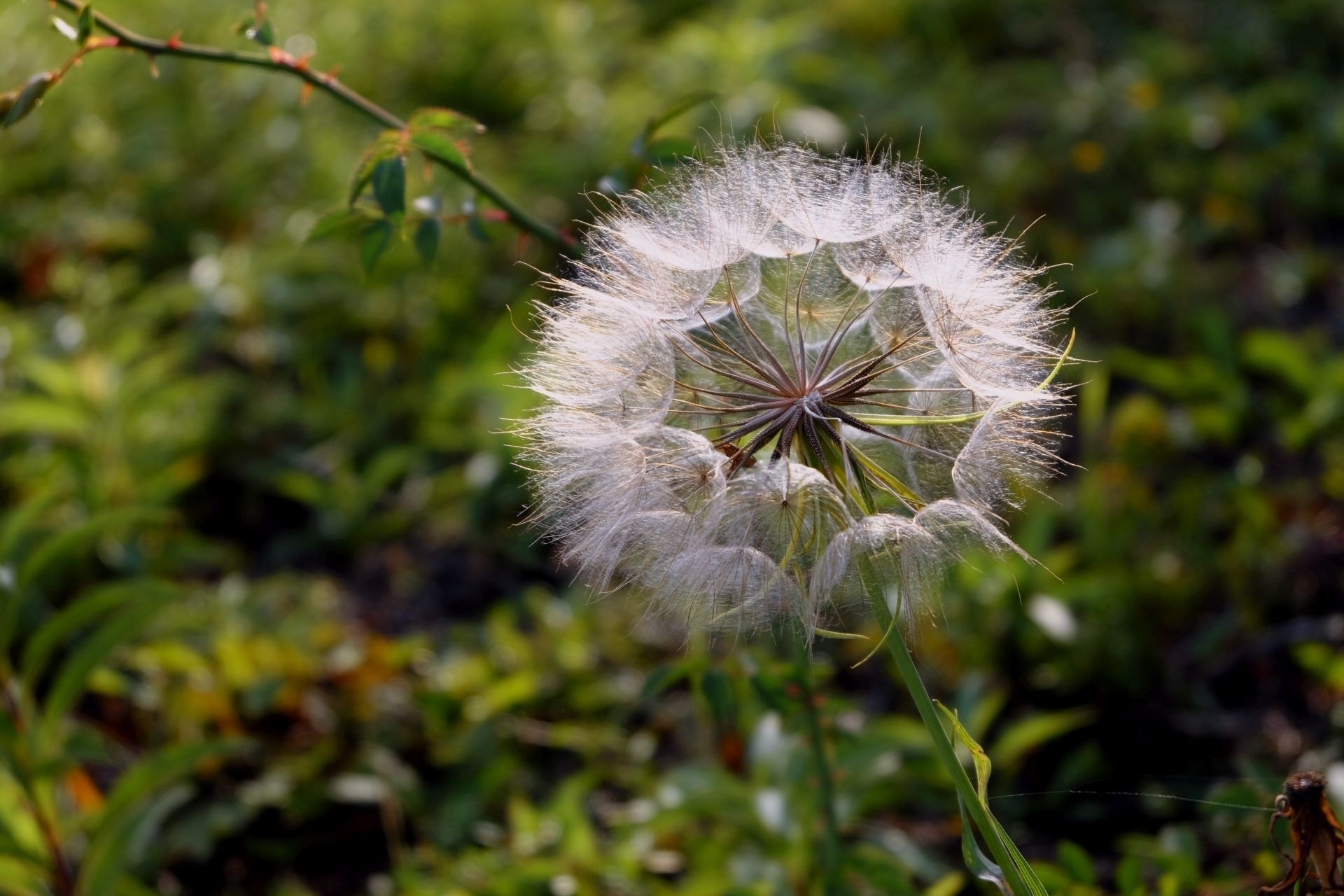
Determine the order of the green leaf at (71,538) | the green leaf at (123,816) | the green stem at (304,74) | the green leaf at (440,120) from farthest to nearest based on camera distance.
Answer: the green leaf at (71,538)
the green leaf at (123,816)
the green leaf at (440,120)
the green stem at (304,74)

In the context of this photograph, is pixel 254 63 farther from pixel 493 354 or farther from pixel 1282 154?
pixel 1282 154

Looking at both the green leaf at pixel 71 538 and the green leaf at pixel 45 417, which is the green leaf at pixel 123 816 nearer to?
the green leaf at pixel 71 538

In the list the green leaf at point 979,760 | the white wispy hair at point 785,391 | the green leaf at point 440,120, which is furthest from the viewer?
the green leaf at point 440,120

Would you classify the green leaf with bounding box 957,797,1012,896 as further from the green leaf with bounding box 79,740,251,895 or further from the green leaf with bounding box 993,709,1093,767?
the green leaf with bounding box 79,740,251,895

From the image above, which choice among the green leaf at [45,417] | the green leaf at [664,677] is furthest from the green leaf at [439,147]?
the green leaf at [45,417]

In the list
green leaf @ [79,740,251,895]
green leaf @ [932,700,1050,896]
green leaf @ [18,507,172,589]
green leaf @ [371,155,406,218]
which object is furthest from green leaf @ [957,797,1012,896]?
green leaf @ [18,507,172,589]

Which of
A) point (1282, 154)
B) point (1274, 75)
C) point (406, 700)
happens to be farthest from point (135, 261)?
point (1274, 75)
